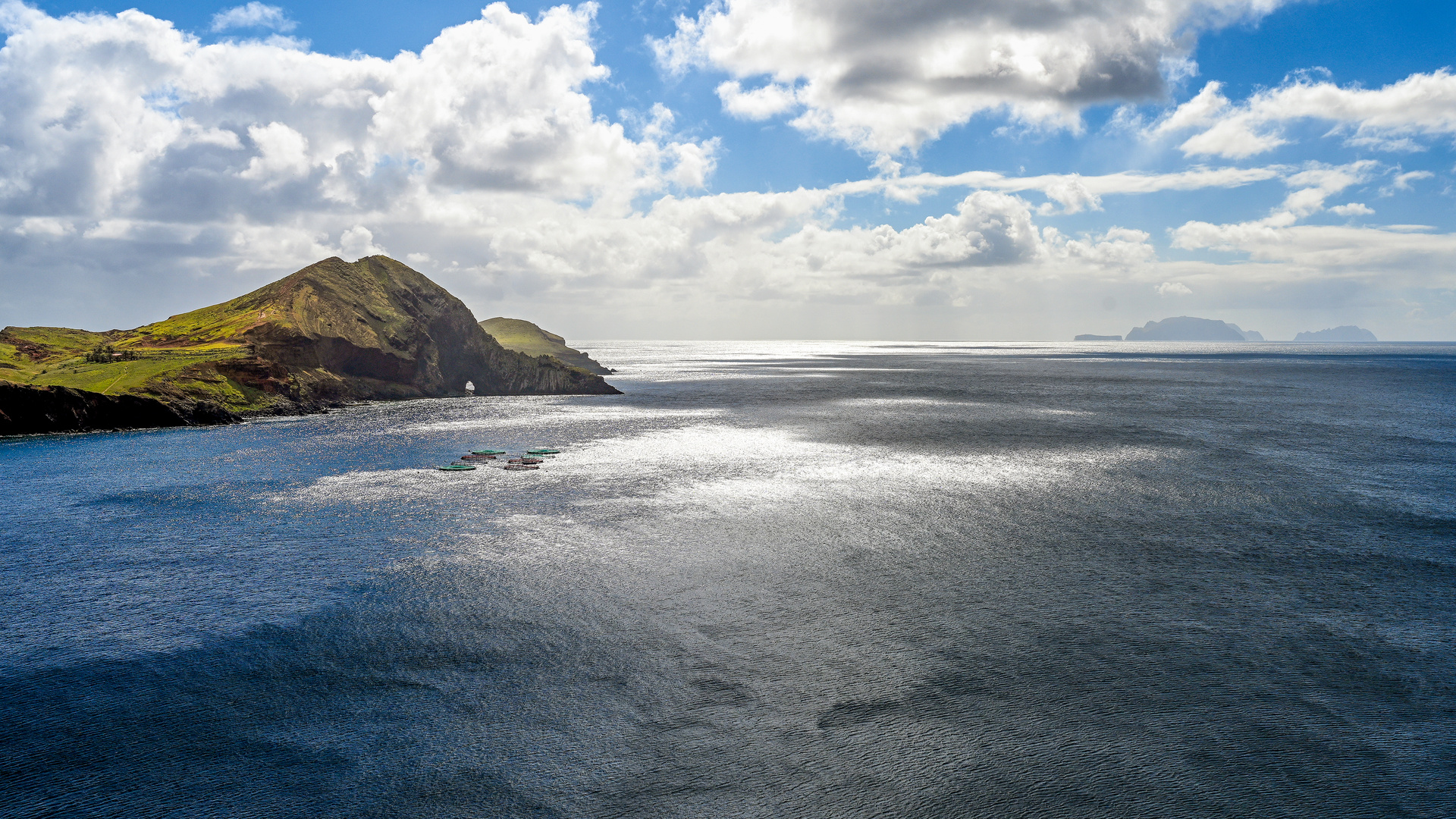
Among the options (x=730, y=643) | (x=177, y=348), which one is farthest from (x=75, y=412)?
(x=730, y=643)

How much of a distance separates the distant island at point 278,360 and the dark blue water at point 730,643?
3329 centimetres

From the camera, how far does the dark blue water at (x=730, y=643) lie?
17422 mm

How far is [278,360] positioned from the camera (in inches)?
4562

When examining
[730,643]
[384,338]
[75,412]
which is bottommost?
[730,643]

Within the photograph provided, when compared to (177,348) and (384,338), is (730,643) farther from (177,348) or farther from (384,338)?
(384,338)

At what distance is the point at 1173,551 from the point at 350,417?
100 meters

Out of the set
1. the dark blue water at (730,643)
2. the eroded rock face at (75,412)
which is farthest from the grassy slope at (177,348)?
the dark blue water at (730,643)

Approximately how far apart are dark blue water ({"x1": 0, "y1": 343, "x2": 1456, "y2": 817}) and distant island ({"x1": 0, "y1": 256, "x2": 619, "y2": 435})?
33287mm

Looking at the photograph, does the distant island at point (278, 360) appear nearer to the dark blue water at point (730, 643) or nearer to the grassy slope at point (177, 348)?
the grassy slope at point (177, 348)

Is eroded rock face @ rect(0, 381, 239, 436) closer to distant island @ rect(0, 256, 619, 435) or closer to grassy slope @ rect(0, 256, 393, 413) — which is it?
distant island @ rect(0, 256, 619, 435)

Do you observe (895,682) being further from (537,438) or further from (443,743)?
(537,438)

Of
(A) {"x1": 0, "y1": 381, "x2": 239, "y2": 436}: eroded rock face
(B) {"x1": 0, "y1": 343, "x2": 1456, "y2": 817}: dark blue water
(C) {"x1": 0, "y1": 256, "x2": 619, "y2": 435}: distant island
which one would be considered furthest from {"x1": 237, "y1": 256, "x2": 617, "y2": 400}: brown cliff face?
(B) {"x1": 0, "y1": 343, "x2": 1456, "y2": 817}: dark blue water

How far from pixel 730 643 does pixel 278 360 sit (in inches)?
4593

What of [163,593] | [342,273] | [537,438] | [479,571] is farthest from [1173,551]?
[342,273]
